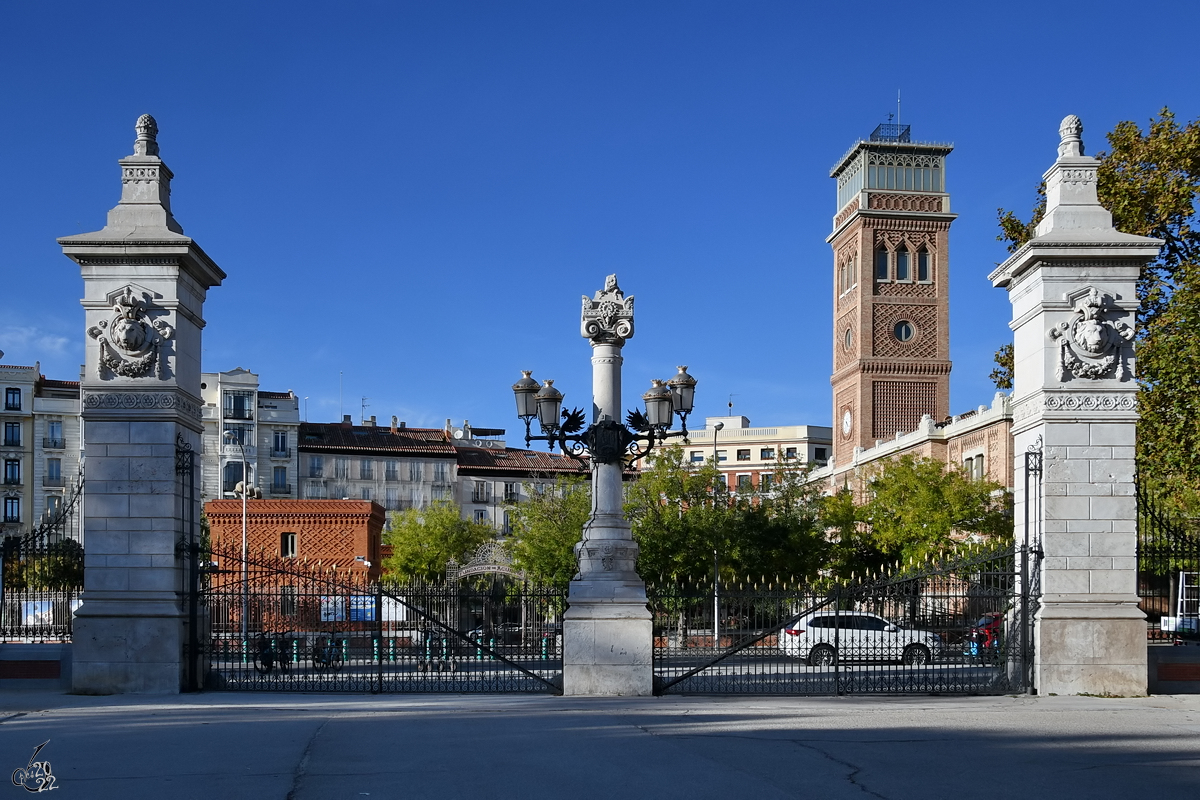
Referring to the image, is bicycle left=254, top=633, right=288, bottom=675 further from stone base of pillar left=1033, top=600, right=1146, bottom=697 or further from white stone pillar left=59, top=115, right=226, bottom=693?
stone base of pillar left=1033, top=600, right=1146, bottom=697

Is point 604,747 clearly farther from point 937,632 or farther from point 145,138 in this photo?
point 145,138

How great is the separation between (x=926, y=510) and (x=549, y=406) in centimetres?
3283

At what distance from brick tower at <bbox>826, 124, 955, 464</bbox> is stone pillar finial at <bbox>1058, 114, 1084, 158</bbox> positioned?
61.6 metres

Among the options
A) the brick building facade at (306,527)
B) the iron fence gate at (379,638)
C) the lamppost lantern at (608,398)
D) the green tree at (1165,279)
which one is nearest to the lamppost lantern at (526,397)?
Answer: the lamppost lantern at (608,398)

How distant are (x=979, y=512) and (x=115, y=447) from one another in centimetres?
3685

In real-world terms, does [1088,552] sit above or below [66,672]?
above

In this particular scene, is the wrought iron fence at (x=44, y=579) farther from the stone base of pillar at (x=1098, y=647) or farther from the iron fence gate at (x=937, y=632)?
the stone base of pillar at (x=1098, y=647)

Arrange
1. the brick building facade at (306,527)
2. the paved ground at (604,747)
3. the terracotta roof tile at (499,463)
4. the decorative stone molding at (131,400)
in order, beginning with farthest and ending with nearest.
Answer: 1. the terracotta roof tile at (499,463)
2. the brick building facade at (306,527)
3. the decorative stone molding at (131,400)
4. the paved ground at (604,747)

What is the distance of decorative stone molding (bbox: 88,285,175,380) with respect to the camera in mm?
15484

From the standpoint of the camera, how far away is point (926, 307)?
79.5 m

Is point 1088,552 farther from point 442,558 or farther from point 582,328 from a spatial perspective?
point 442,558

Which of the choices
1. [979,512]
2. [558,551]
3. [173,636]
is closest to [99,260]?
[173,636]

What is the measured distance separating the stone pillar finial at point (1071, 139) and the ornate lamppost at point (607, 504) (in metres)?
5.52

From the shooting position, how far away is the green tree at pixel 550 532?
36806 mm
